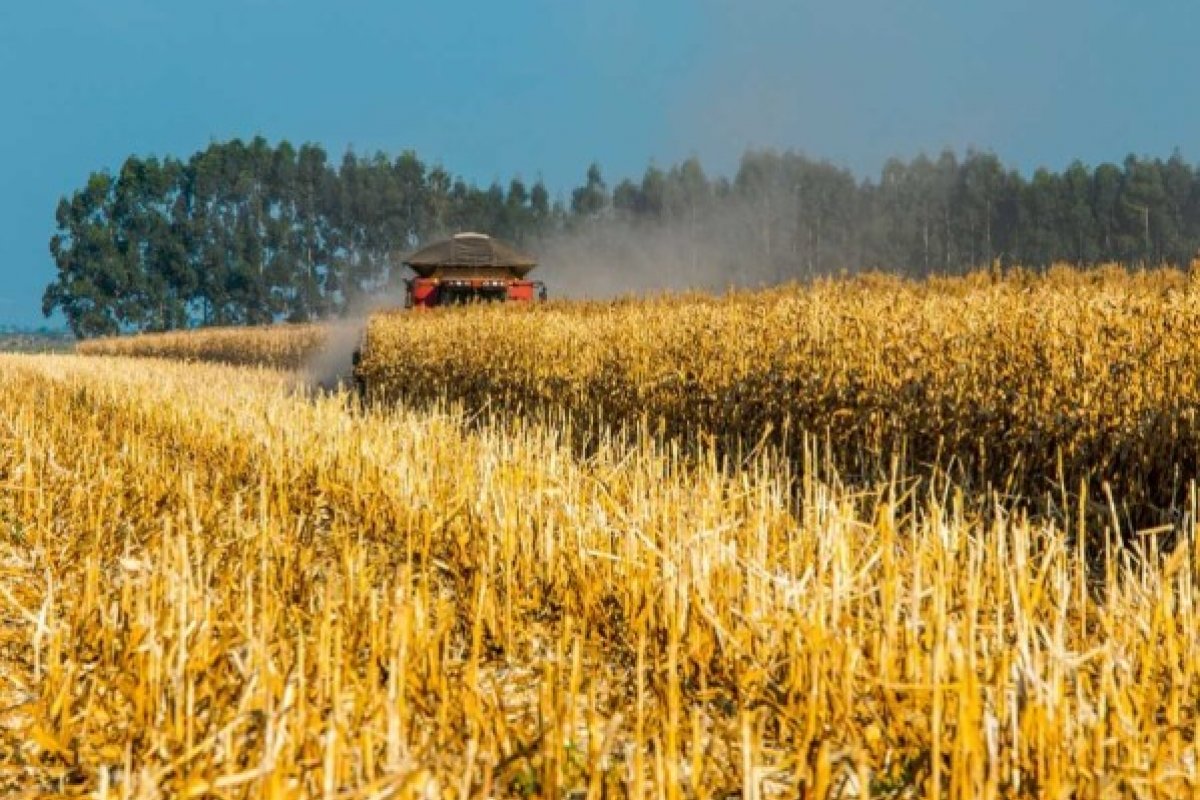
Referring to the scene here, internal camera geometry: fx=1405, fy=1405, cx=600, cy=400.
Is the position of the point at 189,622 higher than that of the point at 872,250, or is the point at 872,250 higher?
the point at 872,250

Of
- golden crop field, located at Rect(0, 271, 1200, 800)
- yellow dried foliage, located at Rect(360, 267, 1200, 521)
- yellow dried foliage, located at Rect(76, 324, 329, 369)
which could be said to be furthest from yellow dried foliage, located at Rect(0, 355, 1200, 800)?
yellow dried foliage, located at Rect(76, 324, 329, 369)

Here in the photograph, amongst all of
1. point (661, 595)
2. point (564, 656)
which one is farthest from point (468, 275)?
point (564, 656)

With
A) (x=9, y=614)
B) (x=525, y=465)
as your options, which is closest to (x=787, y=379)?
(x=525, y=465)

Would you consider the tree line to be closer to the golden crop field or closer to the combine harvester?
the combine harvester

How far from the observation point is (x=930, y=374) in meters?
8.57

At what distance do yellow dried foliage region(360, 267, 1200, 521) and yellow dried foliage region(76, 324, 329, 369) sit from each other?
81.1ft

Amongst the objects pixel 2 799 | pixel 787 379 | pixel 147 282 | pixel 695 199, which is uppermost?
pixel 695 199

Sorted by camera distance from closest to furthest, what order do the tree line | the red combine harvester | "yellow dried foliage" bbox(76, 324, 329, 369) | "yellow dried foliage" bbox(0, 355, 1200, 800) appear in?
"yellow dried foliage" bbox(0, 355, 1200, 800) < the red combine harvester < "yellow dried foliage" bbox(76, 324, 329, 369) < the tree line

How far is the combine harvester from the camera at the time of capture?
963 inches

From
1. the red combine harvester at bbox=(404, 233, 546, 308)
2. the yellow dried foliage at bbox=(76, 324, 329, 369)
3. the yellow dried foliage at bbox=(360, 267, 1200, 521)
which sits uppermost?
the red combine harvester at bbox=(404, 233, 546, 308)

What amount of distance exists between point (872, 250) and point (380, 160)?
35357mm

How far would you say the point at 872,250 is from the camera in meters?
100

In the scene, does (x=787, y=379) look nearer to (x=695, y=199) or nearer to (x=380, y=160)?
(x=380, y=160)

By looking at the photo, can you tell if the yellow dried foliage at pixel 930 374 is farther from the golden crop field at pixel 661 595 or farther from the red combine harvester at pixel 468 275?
the red combine harvester at pixel 468 275
